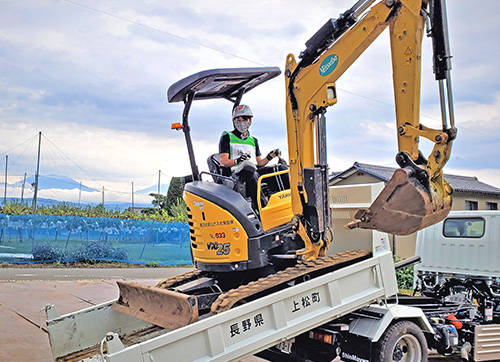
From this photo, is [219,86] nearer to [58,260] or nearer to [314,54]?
[314,54]

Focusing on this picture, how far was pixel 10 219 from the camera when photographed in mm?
18516

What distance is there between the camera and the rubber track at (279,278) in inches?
187

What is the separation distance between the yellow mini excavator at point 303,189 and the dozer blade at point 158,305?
0.01 meters

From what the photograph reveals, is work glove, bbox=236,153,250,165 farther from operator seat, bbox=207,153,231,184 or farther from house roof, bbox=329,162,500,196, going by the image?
house roof, bbox=329,162,500,196

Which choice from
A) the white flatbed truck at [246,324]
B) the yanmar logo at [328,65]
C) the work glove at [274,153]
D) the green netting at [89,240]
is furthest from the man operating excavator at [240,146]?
the green netting at [89,240]

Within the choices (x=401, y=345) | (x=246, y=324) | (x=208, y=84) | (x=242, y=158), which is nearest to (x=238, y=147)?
(x=242, y=158)

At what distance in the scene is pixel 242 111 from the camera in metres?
6.50

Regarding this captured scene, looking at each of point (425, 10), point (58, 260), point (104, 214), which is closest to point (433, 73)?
point (425, 10)

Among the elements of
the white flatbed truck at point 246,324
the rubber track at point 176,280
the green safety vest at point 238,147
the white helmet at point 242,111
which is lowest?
the white flatbed truck at point 246,324

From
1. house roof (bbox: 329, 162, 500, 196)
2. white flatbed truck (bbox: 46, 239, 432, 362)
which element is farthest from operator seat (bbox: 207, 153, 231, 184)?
house roof (bbox: 329, 162, 500, 196)

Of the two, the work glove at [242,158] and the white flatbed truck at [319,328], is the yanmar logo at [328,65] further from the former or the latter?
the white flatbed truck at [319,328]

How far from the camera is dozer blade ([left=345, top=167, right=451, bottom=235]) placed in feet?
15.8

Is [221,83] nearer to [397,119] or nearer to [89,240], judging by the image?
[397,119]

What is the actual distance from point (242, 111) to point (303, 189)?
4.71 ft
